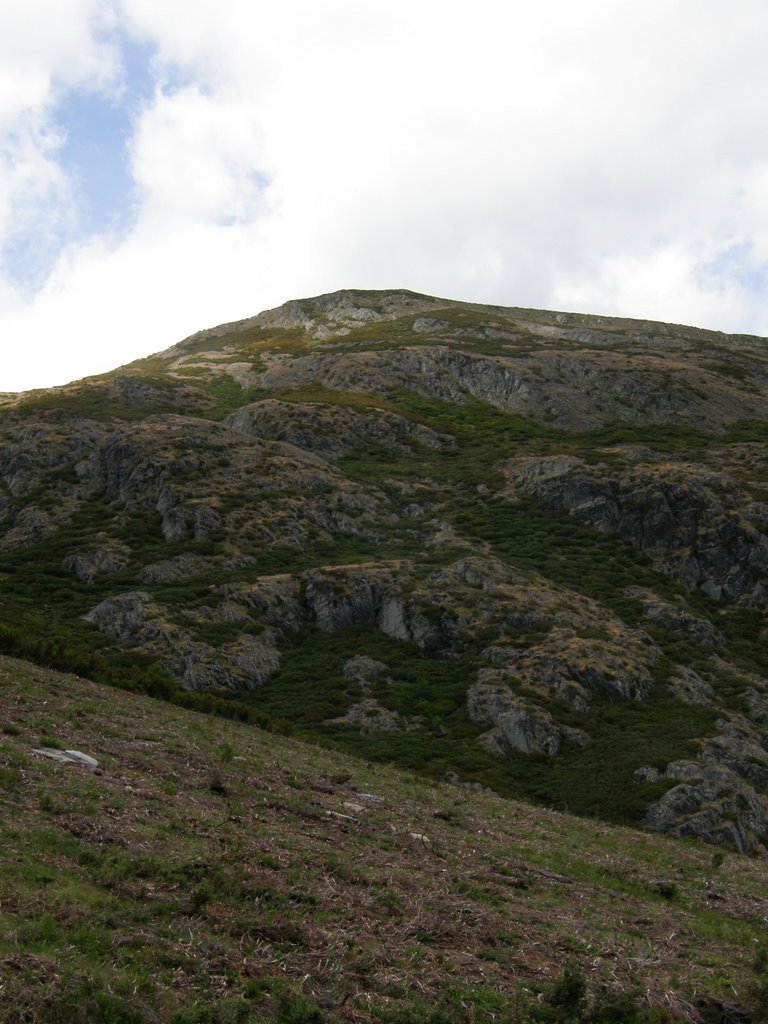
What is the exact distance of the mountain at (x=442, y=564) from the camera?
1917 inches

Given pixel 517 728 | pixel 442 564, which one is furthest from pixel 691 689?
pixel 442 564

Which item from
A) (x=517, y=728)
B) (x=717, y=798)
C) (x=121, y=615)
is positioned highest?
(x=121, y=615)

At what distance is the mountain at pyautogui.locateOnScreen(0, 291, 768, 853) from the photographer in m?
48.7

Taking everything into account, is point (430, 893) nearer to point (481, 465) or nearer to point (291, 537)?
point (291, 537)

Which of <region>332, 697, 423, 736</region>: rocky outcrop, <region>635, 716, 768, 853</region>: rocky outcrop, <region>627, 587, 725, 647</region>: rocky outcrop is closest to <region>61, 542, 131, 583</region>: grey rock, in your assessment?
<region>332, 697, 423, 736</region>: rocky outcrop

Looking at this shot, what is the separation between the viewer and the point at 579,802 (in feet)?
142

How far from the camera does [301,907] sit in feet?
45.8

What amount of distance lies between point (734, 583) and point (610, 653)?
27.7 meters

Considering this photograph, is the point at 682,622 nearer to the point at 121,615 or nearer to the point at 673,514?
the point at 673,514

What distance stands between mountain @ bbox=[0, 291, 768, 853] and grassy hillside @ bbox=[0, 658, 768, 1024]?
1604 cm

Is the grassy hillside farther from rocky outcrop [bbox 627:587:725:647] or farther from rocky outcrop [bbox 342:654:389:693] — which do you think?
rocky outcrop [bbox 627:587:725:647]

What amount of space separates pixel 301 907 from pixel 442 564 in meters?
60.1

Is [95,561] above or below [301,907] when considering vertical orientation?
above

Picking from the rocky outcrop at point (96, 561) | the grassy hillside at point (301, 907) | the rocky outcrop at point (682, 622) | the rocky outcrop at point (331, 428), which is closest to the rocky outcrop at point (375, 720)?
the grassy hillside at point (301, 907)
